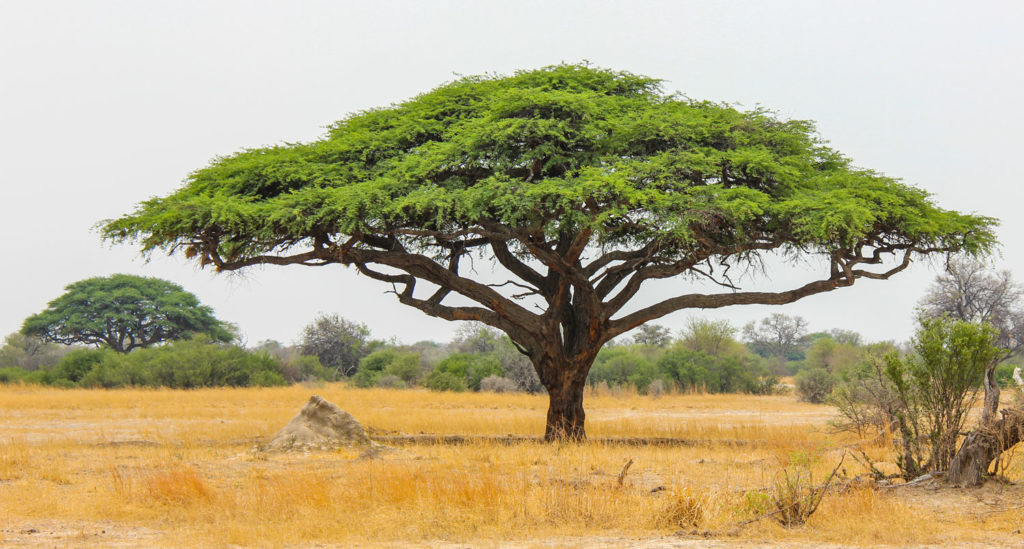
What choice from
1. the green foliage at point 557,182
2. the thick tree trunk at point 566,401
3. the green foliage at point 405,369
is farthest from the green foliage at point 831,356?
the thick tree trunk at point 566,401

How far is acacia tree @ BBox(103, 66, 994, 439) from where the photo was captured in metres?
14.6

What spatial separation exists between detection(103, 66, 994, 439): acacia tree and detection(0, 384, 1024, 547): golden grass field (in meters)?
3.02

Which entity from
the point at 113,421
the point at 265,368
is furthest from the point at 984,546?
the point at 265,368

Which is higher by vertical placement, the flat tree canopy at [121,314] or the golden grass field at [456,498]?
the flat tree canopy at [121,314]

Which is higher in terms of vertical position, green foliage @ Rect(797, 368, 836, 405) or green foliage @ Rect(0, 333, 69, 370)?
green foliage @ Rect(0, 333, 69, 370)

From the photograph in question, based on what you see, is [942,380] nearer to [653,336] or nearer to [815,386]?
[815,386]

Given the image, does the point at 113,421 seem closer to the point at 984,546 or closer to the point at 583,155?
the point at 583,155

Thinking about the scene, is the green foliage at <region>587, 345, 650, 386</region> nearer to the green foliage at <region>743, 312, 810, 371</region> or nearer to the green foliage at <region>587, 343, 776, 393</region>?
the green foliage at <region>587, 343, 776, 393</region>

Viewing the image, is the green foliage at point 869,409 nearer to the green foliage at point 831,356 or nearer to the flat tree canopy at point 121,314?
the green foliage at point 831,356

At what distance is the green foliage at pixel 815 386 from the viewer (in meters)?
32.8

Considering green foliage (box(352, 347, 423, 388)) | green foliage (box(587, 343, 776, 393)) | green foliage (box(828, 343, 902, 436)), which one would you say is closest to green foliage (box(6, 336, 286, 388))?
green foliage (box(352, 347, 423, 388))

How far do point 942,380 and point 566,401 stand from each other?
308 inches

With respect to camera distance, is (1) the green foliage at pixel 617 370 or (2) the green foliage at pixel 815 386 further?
(1) the green foliage at pixel 617 370

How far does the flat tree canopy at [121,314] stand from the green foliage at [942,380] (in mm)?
46655
